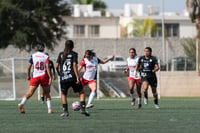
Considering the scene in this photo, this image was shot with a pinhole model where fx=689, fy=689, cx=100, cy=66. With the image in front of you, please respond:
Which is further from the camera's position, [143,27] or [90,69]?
[143,27]

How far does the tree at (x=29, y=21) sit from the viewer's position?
164 feet

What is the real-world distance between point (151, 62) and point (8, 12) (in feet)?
98.9

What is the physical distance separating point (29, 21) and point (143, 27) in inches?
1700

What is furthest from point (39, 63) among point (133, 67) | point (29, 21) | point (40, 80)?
point (29, 21)

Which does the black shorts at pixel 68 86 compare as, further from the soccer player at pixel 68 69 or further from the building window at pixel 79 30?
the building window at pixel 79 30

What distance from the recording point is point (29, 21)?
5153cm

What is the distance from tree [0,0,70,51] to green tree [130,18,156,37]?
131 feet

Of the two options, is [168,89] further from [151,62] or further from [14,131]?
[14,131]

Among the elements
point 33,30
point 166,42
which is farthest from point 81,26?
point 33,30

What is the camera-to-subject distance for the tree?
164 feet

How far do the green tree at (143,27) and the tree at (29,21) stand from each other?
39867 millimetres

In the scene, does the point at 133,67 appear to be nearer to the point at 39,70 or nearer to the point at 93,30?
the point at 39,70

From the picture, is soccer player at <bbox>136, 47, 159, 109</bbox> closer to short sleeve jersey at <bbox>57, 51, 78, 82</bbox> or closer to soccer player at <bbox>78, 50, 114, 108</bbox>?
soccer player at <bbox>78, 50, 114, 108</bbox>

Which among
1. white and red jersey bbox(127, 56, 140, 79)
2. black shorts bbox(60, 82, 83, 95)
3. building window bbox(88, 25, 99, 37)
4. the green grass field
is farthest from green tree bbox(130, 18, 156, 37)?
black shorts bbox(60, 82, 83, 95)
